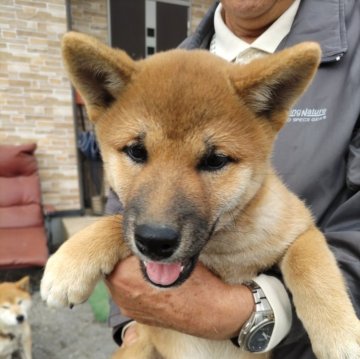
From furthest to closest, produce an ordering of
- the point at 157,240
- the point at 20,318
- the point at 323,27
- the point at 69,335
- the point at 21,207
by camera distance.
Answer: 1. the point at 21,207
2. the point at 69,335
3. the point at 20,318
4. the point at 323,27
5. the point at 157,240

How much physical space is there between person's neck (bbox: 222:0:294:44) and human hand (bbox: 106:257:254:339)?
1269mm

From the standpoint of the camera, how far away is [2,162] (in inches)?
241

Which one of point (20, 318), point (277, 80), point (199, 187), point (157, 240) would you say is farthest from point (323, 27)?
point (20, 318)

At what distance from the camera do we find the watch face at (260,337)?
137 centimetres

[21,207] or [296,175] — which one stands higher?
[296,175]

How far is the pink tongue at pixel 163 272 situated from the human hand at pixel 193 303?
0.23ft

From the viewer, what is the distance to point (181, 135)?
1.31 metres

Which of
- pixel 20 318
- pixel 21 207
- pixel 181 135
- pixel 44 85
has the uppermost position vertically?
pixel 181 135

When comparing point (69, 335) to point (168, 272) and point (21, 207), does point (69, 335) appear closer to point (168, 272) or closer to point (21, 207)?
point (21, 207)

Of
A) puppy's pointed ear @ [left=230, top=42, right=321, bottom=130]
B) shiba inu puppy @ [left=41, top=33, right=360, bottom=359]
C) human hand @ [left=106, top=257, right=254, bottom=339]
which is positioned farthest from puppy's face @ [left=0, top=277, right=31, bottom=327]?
puppy's pointed ear @ [left=230, top=42, right=321, bottom=130]

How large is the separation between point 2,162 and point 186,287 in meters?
5.48

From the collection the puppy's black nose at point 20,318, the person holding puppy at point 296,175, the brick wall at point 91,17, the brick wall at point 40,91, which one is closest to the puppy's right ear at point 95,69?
the person holding puppy at point 296,175

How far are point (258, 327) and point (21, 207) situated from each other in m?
5.37

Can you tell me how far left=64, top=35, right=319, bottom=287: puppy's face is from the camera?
124 centimetres
